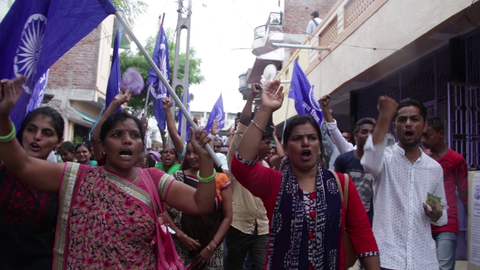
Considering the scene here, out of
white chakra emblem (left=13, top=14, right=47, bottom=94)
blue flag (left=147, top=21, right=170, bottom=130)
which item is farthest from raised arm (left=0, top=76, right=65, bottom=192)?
blue flag (left=147, top=21, right=170, bottom=130)

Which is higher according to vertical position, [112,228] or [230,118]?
[230,118]

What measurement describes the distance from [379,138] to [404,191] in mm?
581

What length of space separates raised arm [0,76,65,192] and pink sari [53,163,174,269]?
7cm

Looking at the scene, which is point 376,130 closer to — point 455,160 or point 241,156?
point 241,156

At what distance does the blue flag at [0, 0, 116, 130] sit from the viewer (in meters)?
2.84

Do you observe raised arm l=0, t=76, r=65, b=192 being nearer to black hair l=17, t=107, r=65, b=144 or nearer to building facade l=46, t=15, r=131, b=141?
black hair l=17, t=107, r=65, b=144

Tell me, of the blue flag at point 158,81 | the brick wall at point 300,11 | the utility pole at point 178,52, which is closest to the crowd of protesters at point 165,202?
the blue flag at point 158,81

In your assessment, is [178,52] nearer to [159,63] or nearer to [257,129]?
[159,63]

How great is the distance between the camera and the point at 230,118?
228 ft

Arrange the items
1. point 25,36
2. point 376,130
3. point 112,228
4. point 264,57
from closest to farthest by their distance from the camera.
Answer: point 112,228 → point 376,130 → point 25,36 → point 264,57

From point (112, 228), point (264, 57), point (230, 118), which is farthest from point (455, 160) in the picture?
point (230, 118)

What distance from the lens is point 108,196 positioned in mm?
2170

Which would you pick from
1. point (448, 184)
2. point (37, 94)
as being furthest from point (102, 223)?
point (448, 184)

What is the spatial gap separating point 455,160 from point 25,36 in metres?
4.22
